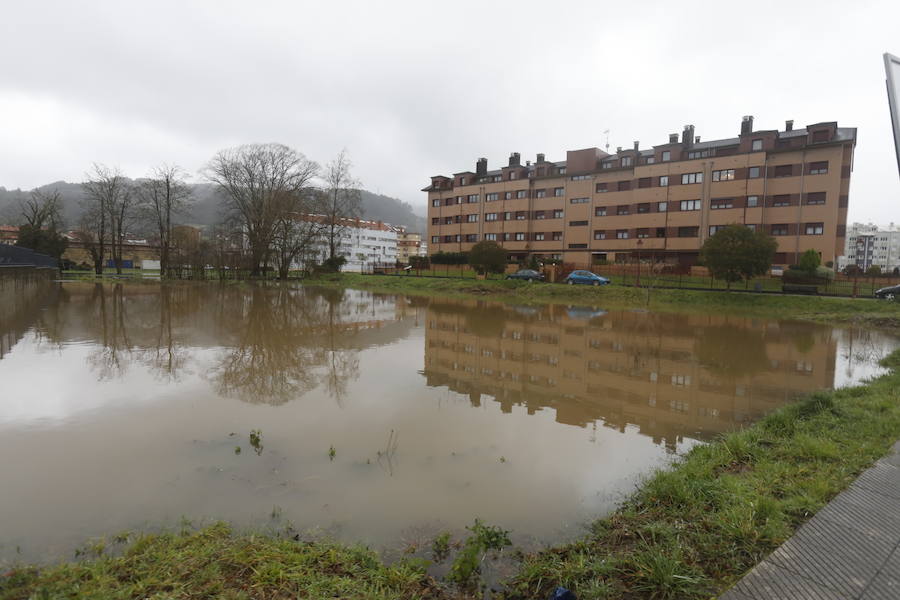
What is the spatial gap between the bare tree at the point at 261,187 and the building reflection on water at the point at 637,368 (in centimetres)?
3151

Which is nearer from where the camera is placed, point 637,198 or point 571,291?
point 571,291

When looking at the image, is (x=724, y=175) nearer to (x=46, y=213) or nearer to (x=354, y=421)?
(x=354, y=421)

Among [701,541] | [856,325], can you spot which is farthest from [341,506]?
[856,325]

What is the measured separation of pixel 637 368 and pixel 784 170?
43942 mm

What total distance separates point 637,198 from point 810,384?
45645mm

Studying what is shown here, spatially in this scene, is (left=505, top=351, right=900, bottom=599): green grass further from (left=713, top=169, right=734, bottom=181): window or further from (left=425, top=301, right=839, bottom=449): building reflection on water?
(left=713, top=169, right=734, bottom=181): window

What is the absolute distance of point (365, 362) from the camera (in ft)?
38.0

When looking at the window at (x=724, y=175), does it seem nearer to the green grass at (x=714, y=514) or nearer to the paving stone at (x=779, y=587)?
the green grass at (x=714, y=514)

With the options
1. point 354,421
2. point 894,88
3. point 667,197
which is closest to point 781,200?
point 667,197

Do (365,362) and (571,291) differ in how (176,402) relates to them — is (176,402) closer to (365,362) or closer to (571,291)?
(365,362)

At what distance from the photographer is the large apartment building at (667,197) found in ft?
138

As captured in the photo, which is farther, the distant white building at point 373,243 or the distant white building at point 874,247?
the distant white building at point 874,247

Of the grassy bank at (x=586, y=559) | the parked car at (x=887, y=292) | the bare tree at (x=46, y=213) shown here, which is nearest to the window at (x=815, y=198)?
the parked car at (x=887, y=292)

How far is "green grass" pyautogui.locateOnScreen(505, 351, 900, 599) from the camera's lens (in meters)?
3.19
